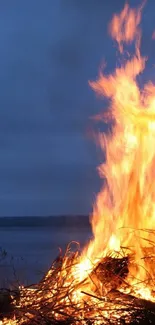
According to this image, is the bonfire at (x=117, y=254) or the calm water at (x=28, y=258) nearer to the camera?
the bonfire at (x=117, y=254)

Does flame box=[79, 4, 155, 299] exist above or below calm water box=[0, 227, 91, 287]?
below

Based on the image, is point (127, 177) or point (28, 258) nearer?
point (127, 177)

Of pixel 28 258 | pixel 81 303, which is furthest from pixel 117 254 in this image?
pixel 28 258

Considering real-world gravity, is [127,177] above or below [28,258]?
below

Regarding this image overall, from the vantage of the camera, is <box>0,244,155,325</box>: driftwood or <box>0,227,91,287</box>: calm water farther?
<box>0,227,91,287</box>: calm water

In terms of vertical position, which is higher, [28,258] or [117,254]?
[28,258]

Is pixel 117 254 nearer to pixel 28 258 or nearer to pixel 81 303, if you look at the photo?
pixel 81 303

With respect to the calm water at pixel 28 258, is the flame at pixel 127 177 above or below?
below

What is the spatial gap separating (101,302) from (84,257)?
1.59 metres

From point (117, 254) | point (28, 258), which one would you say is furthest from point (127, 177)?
point (28, 258)

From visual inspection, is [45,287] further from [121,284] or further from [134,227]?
[134,227]

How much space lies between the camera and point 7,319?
7.79 meters

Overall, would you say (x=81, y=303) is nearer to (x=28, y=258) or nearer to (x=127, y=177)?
(x=127, y=177)

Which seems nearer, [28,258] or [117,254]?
[117,254]
